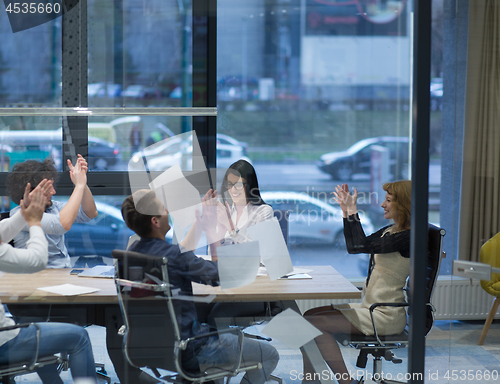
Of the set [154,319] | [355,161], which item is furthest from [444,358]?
[154,319]

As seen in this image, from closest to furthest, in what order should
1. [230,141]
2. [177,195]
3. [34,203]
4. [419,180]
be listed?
[419,180]
[34,203]
[177,195]
[230,141]

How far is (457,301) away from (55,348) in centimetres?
191

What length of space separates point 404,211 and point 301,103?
725mm

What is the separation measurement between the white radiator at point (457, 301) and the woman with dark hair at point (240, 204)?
0.44m

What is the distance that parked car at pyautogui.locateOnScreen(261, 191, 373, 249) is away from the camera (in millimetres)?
2391

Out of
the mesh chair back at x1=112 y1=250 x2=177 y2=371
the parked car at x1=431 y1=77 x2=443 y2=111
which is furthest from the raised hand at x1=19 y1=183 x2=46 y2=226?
the parked car at x1=431 y1=77 x2=443 y2=111

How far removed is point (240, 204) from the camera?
238 cm

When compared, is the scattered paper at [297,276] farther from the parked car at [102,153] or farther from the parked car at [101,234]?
the parked car at [102,153]

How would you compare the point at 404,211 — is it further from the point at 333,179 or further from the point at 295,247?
the point at 295,247

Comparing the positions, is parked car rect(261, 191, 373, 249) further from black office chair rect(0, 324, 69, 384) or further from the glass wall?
black office chair rect(0, 324, 69, 384)

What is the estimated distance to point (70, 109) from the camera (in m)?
2.36

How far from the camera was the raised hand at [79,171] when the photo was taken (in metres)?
2.32

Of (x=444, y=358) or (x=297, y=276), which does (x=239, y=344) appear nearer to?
(x=297, y=276)

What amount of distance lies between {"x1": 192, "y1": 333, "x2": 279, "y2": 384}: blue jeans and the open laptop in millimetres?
557
